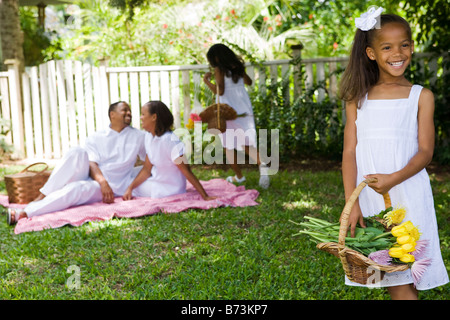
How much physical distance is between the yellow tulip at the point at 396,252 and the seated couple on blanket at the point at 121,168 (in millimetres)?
3409

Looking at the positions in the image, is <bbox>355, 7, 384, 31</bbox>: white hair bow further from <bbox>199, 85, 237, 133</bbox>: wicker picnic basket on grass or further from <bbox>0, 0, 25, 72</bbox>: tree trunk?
<bbox>0, 0, 25, 72</bbox>: tree trunk

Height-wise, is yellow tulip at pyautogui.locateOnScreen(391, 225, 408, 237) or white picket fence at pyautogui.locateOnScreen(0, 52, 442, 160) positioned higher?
white picket fence at pyautogui.locateOnScreen(0, 52, 442, 160)

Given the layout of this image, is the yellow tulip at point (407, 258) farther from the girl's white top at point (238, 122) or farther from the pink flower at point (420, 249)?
the girl's white top at point (238, 122)

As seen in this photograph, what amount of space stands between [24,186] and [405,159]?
172 inches

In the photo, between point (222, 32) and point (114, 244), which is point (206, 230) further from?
point (222, 32)

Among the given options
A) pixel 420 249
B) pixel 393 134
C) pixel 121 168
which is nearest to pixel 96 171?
pixel 121 168

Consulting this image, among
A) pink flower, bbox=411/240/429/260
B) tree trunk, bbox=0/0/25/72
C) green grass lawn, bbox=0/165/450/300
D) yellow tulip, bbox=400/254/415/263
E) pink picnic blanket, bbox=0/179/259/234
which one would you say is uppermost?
tree trunk, bbox=0/0/25/72

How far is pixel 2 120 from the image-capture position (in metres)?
8.67

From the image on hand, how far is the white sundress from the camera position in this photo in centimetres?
244

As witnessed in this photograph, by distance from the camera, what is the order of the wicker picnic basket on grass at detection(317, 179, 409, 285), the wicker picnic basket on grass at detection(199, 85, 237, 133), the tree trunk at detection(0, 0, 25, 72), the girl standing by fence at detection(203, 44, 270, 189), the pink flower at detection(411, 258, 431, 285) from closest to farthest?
the wicker picnic basket on grass at detection(317, 179, 409, 285), the pink flower at detection(411, 258, 431, 285), the wicker picnic basket on grass at detection(199, 85, 237, 133), the girl standing by fence at detection(203, 44, 270, 189), the tree trunk at detection(0, 0, 25, 72)

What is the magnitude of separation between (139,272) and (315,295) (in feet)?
3.88

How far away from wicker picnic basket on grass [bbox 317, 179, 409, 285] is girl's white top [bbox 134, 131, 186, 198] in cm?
346

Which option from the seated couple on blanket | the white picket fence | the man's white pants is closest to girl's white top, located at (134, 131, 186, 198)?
the seated couple on blanket
